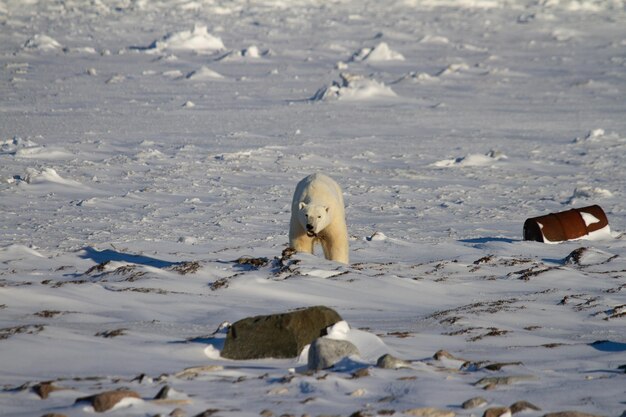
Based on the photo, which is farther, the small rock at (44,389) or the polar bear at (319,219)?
the polar bear at (319,219)

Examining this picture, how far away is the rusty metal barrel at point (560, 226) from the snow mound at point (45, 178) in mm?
6169

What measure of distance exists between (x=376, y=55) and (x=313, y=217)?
21401mm

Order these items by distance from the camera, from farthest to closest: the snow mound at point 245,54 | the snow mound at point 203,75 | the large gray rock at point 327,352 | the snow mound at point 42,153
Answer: the snow mound at point 245,54, the snow mound at point 203,75, the snow mound at point 42,153, the large gray rock at point 327,352

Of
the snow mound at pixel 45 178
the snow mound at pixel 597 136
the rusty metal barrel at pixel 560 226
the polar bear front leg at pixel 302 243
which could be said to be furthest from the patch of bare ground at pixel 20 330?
the snow mound at pixel 597 136

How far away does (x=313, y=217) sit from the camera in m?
6.74

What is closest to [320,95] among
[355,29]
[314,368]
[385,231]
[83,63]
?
[83,63]

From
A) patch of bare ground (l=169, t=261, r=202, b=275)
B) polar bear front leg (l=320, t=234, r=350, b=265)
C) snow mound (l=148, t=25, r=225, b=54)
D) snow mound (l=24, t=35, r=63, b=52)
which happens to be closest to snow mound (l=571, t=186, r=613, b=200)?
polar bear front leg (l=320, t=234, r=350, b=265)

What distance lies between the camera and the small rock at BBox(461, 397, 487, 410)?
333 cm

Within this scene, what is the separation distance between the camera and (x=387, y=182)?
43.0 feet

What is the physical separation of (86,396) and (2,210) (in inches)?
315

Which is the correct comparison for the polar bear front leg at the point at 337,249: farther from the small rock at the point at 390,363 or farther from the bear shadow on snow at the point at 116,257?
the small rock at the point at 390,363

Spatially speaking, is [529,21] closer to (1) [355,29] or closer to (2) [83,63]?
(1) [355,29]

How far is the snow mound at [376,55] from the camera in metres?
27.4

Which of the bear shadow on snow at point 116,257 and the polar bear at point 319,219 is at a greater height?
the polar bear at point 319,219
